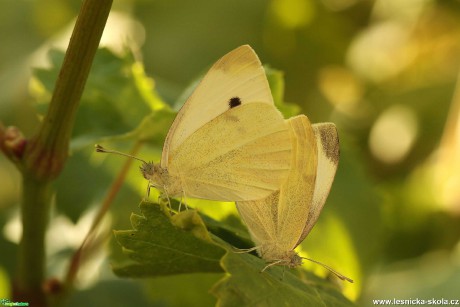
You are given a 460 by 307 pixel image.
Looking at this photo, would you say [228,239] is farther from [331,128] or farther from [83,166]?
[83,166]

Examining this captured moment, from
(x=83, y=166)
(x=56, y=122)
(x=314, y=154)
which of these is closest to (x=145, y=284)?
(x=83, y=166)

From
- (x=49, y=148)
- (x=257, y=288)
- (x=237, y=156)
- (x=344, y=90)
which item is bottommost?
(x=257, y=288)

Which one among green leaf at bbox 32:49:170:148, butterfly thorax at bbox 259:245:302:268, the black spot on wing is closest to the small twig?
green leaf at bbox 32:49:170:148

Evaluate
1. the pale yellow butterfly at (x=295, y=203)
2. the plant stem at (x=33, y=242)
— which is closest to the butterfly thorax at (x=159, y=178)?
the pale yellow butterfly at (x=295, y=203)

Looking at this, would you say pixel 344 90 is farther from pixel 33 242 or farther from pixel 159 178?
pixel 33 242

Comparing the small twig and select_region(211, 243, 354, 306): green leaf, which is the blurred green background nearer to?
the small twig

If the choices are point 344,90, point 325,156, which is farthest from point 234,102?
point 344,90
